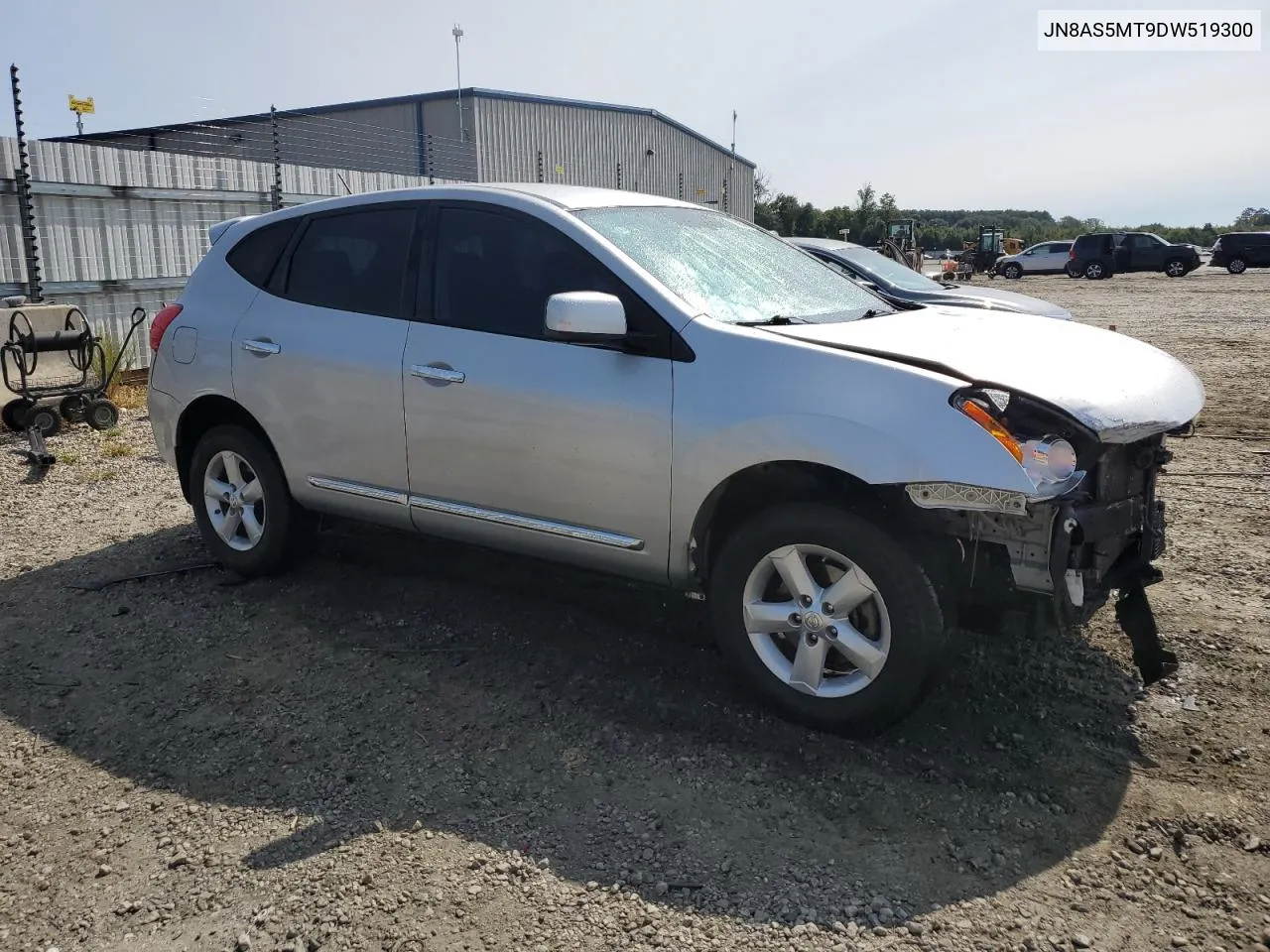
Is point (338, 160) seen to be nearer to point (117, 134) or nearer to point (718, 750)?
point (117, 134)

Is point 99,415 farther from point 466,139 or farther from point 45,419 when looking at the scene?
point 466,139

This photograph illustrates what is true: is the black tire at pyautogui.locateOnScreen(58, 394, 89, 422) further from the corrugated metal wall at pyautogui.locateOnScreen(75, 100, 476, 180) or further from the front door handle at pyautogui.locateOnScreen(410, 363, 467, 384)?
the corrugated metal wall at pyautogui.locateOnScreen(75, 100, 476, 180)

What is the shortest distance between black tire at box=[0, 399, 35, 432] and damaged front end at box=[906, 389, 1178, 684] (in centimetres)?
801

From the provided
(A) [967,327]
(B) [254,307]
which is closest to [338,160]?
(B) [254,307]

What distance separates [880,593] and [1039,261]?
43.4 m

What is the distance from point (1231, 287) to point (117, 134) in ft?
113

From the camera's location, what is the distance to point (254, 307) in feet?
16.3

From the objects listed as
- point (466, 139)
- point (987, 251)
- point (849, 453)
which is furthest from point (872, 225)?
point (849, 453)

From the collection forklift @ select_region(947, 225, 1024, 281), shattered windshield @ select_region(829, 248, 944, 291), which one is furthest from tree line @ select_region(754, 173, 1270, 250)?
shattered windshield @ select_region(829, 248, 944, 291)

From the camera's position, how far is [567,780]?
3338 mm

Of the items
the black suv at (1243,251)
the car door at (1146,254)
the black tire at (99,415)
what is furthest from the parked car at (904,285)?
the black suv at (1243,251)

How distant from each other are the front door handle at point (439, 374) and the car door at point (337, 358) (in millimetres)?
104

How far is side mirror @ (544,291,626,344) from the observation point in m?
3.61

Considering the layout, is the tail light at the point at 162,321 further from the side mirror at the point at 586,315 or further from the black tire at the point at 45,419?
the black tire at the point at 45,419
